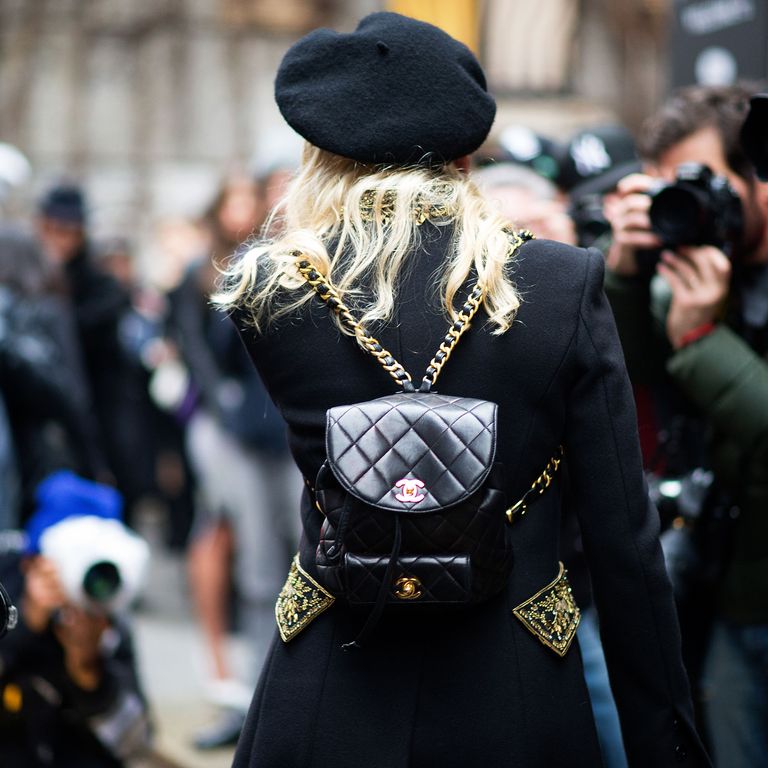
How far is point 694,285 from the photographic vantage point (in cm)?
286

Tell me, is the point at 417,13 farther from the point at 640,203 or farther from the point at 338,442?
the point at 338,442

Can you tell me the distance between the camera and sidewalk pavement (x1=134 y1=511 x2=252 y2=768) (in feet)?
16.3

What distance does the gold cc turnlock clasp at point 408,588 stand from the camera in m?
2.05

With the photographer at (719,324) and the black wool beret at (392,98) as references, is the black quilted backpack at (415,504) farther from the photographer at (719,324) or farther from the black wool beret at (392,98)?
the photographer at (719,324)

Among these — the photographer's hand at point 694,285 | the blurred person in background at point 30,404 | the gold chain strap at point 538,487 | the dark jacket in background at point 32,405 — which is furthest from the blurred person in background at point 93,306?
the gold chain strap at point 538,487

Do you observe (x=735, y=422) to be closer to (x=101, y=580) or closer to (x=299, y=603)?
(x=299, y=603)

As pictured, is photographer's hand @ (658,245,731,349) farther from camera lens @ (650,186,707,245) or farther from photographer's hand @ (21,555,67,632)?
photographer's hand @ (21,555,67,632)

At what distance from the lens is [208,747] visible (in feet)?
16.2

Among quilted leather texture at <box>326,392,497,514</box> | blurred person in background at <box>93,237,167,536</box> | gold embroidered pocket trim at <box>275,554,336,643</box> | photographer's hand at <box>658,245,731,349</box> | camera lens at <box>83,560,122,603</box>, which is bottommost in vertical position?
blurred person in background at <box>93,237,167,536</box>

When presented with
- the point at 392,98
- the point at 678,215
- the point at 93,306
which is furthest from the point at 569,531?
the point at 93,306

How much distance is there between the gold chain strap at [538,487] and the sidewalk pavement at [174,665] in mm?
2868

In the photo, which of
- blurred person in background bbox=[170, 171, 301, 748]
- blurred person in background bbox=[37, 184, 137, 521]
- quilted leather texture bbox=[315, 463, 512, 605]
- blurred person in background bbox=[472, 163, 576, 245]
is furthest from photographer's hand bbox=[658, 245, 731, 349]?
blurred person in background bbox=[37, 184, 137, 521]

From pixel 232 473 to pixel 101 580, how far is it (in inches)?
68.5

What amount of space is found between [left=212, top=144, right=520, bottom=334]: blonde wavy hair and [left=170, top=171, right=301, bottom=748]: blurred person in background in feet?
8.22
